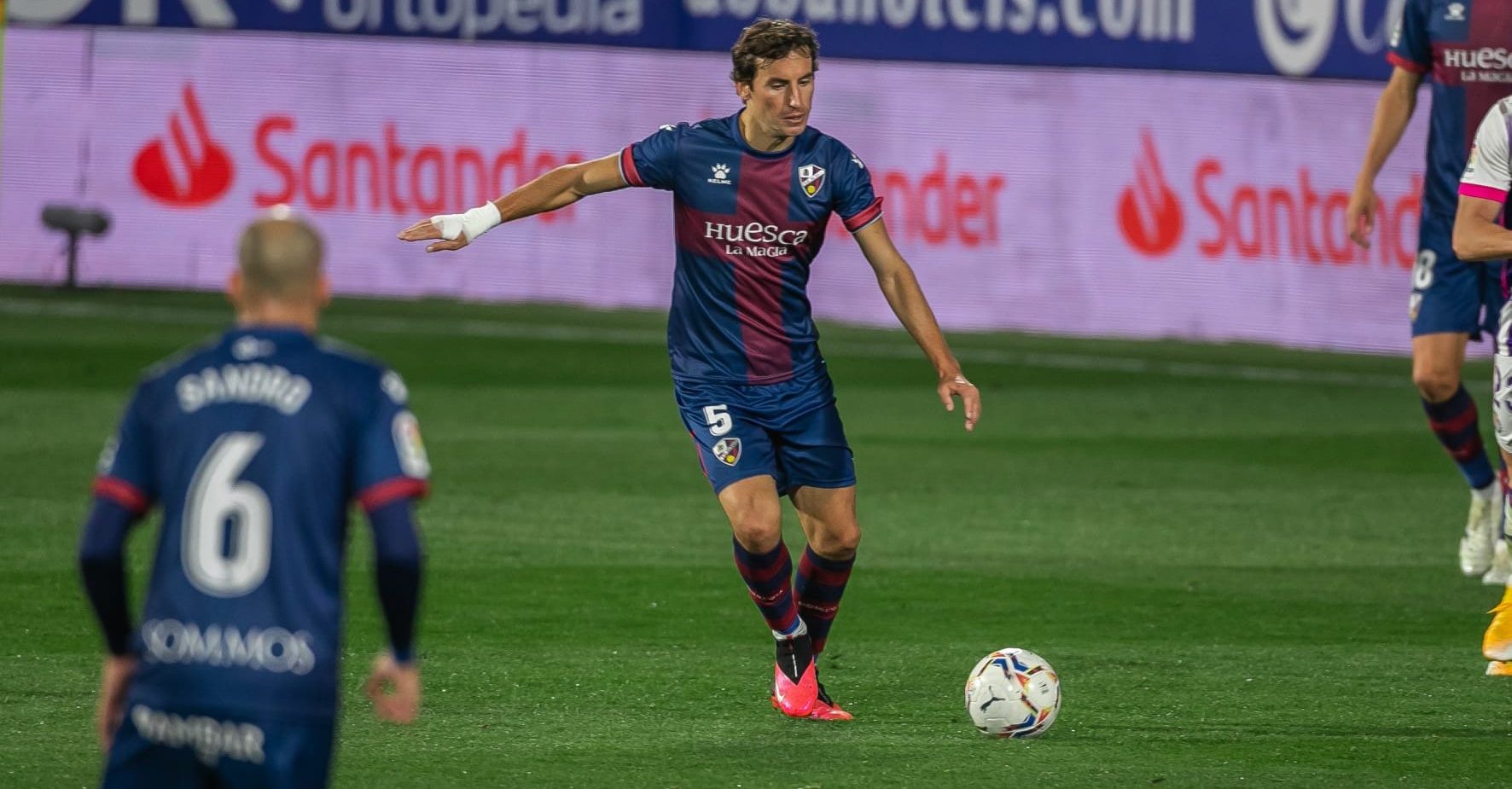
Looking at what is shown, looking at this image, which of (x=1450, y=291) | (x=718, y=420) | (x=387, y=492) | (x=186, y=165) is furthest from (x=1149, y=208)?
(x=387, y=492)

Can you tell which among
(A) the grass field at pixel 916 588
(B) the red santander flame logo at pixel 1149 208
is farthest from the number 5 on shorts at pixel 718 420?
(B) the red santander flame logo at pixel 1149 208

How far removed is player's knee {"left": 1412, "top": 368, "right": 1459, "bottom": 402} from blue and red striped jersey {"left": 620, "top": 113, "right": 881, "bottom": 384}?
3.48 meters

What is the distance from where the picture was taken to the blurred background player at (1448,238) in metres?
9.66

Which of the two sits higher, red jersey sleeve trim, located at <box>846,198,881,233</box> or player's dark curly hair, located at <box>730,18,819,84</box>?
player's dark curly hair, located at <box>730,18,819,84</box>

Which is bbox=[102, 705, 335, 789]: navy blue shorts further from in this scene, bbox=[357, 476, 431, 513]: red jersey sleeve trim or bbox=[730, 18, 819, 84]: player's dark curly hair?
bbox=[730, 18, 819, 84]: player's dark curly hair

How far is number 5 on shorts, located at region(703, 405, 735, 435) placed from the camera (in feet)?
23.3

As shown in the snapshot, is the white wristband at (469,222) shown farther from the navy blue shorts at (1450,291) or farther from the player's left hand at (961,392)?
the navy blue shorts at (1450,291)

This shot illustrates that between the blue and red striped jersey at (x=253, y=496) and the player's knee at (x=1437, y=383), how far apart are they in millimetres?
6554

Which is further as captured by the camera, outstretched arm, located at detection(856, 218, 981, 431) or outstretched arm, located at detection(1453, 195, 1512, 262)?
outstretched arm, located at detection(1453, 195, 1512, 262)

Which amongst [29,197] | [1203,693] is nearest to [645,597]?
[1203,693]

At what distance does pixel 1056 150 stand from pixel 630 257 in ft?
11.3

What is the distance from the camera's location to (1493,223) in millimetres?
7762

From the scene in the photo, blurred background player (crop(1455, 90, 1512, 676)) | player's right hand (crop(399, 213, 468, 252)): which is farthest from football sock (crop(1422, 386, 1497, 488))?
player's right hand (crop(399, 213, 468, 252))

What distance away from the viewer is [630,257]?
19.0 meters
